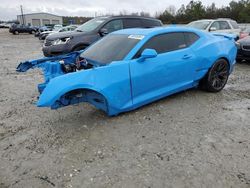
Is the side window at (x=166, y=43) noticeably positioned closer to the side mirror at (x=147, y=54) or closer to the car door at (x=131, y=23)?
the side mirror at (x=147, y=54)

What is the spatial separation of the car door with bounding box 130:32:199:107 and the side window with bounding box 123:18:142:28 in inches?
169

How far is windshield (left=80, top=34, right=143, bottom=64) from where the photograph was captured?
4395 mm

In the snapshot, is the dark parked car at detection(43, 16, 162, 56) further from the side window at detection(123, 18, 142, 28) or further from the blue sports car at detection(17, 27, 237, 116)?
the blue sports car at detection(17, 27, 237, 116)

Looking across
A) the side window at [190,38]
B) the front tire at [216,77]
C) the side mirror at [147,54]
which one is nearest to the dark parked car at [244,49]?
the front tire at [216,77]

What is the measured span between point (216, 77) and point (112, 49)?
2474 mm

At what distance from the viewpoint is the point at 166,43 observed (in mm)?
4766

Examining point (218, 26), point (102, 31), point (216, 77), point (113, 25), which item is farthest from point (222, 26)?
point (216, 77)

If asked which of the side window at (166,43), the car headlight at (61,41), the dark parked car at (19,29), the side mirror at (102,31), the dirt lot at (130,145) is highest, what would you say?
the dark parked car at (19,29)

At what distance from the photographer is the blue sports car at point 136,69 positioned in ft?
12.5

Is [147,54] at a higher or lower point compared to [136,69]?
higher

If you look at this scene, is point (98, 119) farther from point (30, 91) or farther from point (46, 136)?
point (30, 91)

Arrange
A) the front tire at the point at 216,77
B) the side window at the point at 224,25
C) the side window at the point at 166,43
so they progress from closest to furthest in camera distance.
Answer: the side window at the point at 166,43 < the front tire at the point at 216,77 < the side window at the point at 224,25

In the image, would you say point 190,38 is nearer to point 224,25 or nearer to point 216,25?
point 216,25

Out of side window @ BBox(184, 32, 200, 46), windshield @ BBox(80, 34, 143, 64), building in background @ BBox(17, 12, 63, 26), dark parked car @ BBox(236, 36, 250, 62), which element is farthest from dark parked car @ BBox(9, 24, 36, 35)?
side window @ BBox(184, 32, 200, 46)
